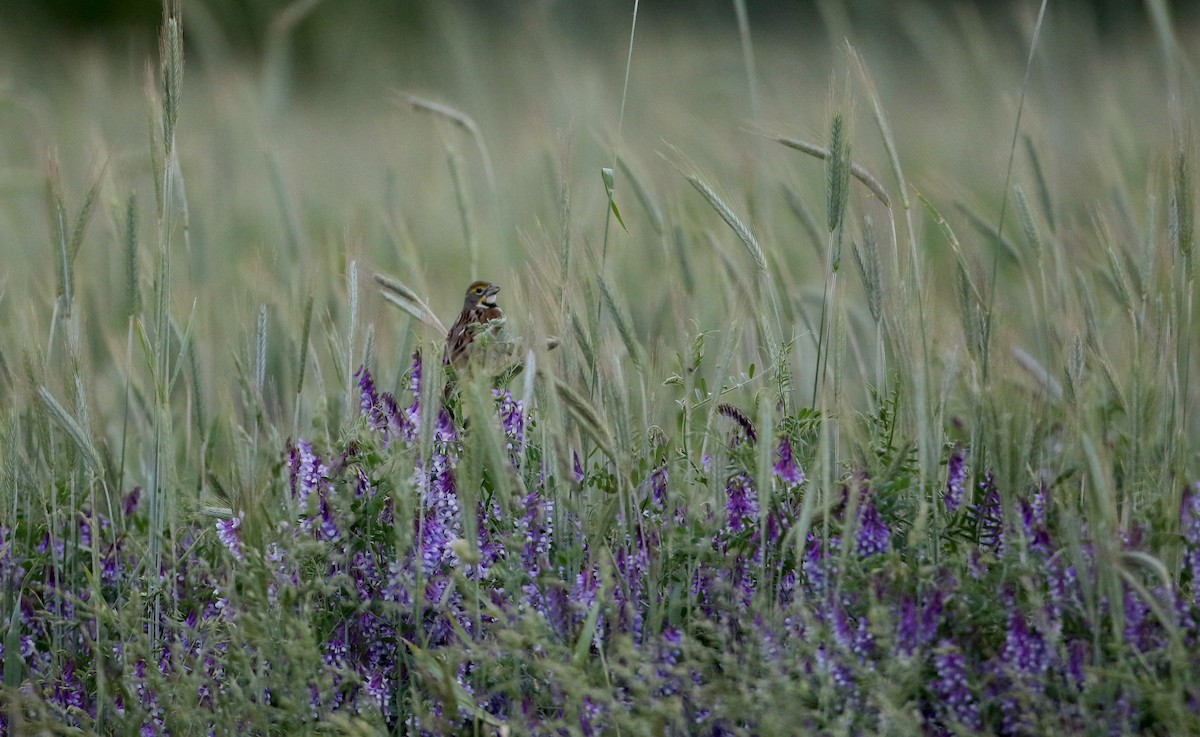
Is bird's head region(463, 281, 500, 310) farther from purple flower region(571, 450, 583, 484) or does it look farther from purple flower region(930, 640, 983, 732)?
purple flower region(930, 640, 983, 732)

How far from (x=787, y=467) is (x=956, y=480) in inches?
11.4

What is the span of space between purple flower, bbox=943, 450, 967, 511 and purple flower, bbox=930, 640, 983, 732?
34cm

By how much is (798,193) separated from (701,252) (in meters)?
1.20

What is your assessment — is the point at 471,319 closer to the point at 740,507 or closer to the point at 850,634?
the point at 740,507

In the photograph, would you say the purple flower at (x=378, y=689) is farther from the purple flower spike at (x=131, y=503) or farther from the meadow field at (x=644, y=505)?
the purple flower spike at (x=131, y=503)

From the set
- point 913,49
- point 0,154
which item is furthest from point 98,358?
point 913,49

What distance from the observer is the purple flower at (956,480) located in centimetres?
206

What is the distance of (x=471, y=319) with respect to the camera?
133 inches

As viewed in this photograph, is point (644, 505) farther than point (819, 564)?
Yes

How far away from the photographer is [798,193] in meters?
2.78

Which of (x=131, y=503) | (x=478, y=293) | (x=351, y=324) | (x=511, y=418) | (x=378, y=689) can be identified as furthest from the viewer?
(x=478, y=293)

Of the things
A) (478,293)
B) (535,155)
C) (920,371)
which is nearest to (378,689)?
(920,371)

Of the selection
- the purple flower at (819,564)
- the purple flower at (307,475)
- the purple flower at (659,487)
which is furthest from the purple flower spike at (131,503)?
the purple flower at (819,564)

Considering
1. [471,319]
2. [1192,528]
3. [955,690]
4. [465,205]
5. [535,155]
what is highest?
[535,155]
